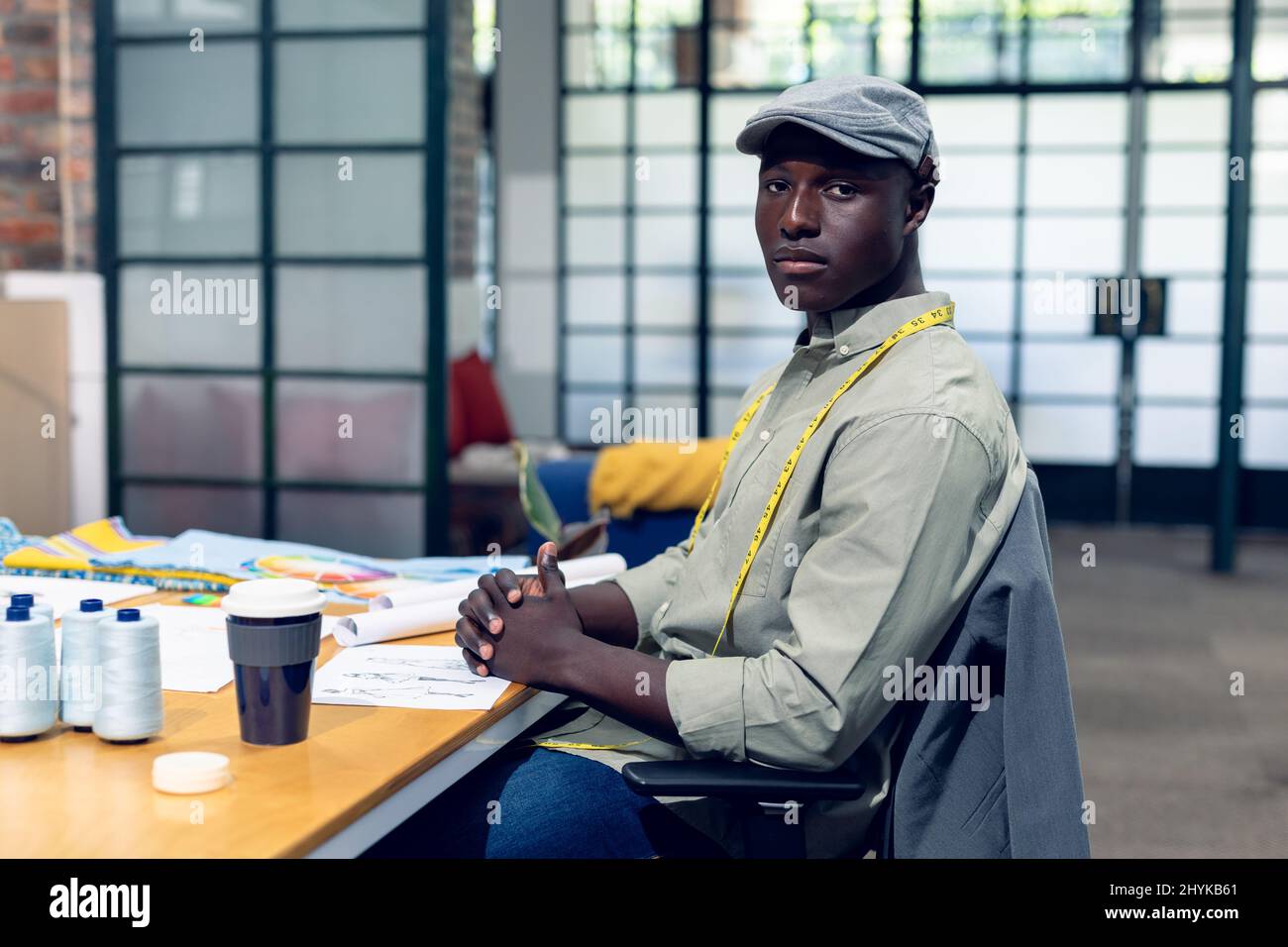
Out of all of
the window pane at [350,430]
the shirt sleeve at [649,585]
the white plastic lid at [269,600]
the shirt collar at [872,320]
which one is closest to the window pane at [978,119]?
the window pane at [350,430]

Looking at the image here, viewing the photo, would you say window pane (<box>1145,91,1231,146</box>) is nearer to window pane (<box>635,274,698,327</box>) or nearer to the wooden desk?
window pane (<box>635,274,698,327</box>)

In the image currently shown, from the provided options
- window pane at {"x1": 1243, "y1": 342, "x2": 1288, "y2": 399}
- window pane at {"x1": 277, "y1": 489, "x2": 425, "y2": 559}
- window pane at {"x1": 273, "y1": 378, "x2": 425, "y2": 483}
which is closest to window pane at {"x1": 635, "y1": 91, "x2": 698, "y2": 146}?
window pane at {"x1": 1243, "y1": 342, "x2": 1288, "y2": 399}

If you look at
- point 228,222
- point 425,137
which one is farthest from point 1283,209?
point 228,222

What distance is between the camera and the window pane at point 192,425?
4473mm

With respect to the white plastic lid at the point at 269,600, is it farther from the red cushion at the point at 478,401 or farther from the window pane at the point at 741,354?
the window pane at the point at 741,354

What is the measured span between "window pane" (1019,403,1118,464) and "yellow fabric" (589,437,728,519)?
16.2ft

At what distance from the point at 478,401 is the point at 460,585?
15.4ft

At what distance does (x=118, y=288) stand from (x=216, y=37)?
2.91 ft

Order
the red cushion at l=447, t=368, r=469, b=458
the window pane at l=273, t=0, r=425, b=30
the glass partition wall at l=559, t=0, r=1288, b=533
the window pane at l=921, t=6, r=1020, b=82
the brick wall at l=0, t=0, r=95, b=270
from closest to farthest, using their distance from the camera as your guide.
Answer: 1. the window pane at l=273, t=0, r=425, b=30
2. the brick wall at l=0, t=0, r=95, b=270
3. the red cushion at l=447, t=368, r=469, b=458
4. the glass partition wall at l=559, t=0, r=1288, b=533
5. the window pane at l=921, t=6, r=1020, b=82

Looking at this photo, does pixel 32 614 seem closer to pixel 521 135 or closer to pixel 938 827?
pixel 938 827

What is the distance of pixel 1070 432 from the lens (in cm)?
783

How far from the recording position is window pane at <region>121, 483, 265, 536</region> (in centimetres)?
451

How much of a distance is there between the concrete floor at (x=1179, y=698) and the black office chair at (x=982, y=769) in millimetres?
1835

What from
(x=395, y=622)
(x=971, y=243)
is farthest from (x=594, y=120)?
(x=395, y=622)
